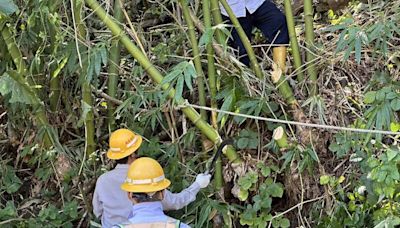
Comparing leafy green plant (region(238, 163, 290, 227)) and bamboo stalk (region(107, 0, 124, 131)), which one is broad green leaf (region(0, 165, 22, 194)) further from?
leafy green plant (region(238, 163, 290, 227))

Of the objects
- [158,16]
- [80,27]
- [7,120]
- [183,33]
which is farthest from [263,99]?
[7,120]

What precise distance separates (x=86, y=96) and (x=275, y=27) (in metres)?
1.00

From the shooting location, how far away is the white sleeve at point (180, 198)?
9.45 feet

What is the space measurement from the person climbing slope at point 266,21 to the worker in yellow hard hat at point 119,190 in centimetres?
75

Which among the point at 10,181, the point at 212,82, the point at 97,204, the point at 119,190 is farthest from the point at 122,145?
the point at 10,181

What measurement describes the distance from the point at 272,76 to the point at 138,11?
4.13 ft

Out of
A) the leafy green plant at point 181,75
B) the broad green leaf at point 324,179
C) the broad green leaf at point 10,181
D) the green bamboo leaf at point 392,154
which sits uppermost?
the leafy green plant at point 181,75

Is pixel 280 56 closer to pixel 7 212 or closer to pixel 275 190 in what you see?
pixel 275 190

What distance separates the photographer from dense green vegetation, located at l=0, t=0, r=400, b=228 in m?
2.94

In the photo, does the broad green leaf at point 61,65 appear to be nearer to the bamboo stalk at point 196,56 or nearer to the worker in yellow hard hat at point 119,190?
the worker in yellow hard hat at point 119,190

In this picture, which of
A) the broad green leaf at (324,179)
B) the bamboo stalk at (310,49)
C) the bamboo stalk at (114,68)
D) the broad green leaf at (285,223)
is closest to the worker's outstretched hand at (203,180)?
the broad green leaf at (285,223)

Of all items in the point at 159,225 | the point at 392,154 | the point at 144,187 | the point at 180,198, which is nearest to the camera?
the point at 159,225

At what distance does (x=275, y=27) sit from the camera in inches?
132

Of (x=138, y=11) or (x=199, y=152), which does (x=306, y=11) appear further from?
(x=138, y=11)
